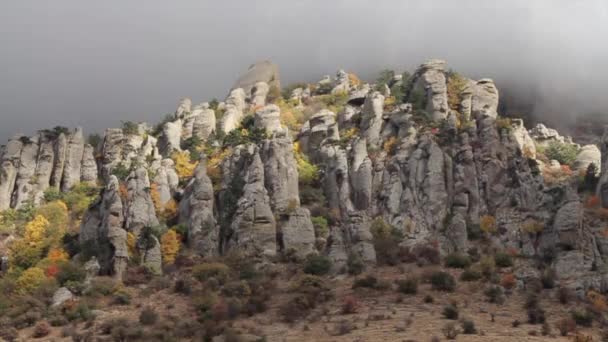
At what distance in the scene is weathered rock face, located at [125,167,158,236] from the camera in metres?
68.2

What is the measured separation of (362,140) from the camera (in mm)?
79375

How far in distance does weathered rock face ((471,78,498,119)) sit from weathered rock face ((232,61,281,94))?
3010cm

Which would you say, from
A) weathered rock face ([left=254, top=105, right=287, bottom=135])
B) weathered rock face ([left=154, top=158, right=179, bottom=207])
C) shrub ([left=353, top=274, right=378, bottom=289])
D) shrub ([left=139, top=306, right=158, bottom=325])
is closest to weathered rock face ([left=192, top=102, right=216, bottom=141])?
weathered rock face ([left=254, top=105, right=287, bottom=135])

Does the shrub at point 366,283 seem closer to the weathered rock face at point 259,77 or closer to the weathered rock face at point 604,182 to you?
the weathered rock face at point 604,182

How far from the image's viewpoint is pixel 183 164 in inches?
3398

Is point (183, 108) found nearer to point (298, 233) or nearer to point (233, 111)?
point (233, 111)

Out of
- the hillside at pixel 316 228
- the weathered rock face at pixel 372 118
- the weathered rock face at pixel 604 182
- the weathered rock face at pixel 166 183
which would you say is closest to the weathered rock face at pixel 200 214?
the hillside at pixel 316 228

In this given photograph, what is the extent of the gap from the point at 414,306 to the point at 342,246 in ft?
32.9

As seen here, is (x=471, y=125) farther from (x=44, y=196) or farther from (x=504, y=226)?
(x=44, y=196)

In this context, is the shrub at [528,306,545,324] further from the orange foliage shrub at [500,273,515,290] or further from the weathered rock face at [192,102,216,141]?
the weathered rock face at [192,102,216,141]

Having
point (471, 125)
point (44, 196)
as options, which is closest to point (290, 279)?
point (471, 125)

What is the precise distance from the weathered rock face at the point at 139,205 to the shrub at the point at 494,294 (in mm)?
26976

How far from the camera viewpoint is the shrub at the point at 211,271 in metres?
59.9

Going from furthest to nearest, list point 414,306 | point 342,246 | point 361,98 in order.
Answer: point 361,98, point 342,246, point 414,306
